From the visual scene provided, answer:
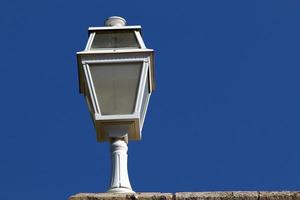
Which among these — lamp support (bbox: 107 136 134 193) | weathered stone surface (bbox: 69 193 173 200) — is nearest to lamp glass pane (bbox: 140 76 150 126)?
lamp support (bbox: 107 136 134 193)

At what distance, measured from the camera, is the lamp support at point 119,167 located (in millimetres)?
9906

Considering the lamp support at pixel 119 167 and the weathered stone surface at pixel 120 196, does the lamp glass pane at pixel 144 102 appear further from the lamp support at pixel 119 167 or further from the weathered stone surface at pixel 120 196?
the weathered stone surface at pixel 120 196

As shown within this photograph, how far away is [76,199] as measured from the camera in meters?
9.47

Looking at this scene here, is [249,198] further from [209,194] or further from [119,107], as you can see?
[119,107]

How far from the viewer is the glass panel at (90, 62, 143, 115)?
1029cm

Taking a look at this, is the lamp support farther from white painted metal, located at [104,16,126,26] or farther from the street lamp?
white painted metal, located at [104,16,126,26]

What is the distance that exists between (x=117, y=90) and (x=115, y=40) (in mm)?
525

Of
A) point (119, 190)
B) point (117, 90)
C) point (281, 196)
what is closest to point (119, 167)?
point (119, 190)

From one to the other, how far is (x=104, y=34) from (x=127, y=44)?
0.21 m

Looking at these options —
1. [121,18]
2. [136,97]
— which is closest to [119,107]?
[136,97]

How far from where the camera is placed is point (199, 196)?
9500mm

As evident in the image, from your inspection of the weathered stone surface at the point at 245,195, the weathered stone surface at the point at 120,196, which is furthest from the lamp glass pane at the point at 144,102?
the weathered stone surface at the point at 245,195

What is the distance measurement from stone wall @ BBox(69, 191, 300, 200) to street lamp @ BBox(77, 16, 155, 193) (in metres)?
0.62

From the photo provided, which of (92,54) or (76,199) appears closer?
(76,199)
